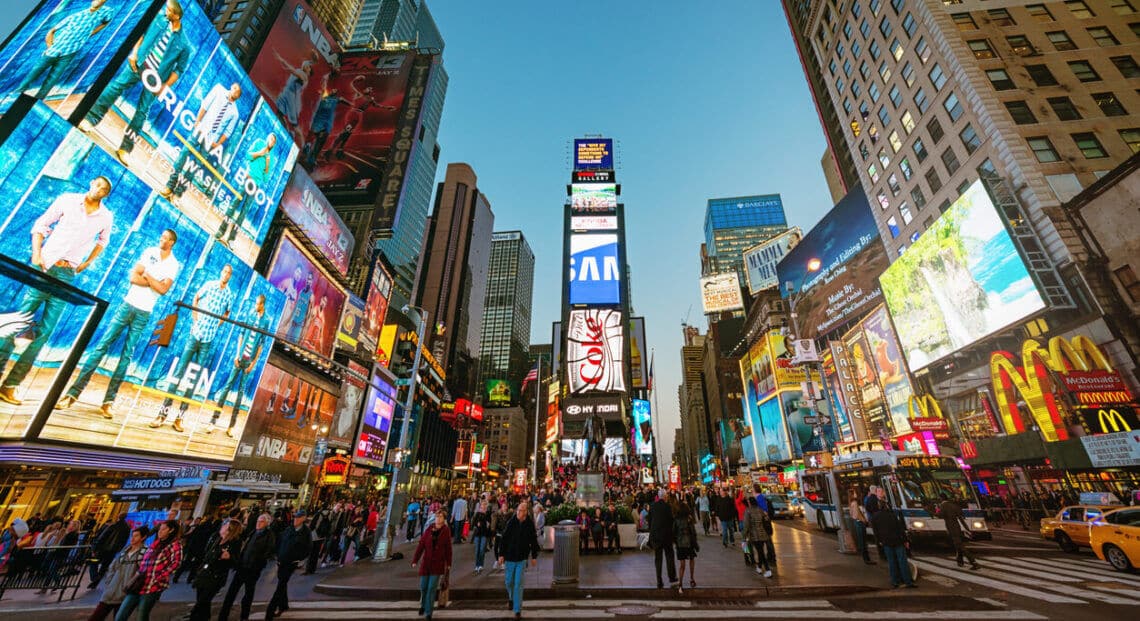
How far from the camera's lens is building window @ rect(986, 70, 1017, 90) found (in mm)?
31906

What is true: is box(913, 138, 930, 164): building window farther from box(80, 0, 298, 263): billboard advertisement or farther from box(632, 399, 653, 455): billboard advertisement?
box(632, 399, 653, 455): billboard advertisement

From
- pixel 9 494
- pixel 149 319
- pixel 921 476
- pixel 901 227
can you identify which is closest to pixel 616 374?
pixel 921 476

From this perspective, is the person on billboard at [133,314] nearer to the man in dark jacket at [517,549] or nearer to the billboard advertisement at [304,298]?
the billboard advertisement at [304,298]

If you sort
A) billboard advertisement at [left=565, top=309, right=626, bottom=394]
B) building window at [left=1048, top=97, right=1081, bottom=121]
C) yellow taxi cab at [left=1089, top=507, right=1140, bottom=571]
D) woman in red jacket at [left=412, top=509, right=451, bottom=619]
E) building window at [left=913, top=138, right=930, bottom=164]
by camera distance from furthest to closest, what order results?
1. billboard advertisement at [left=565, top=309, right=626, bottom=394]
2. building window at [left=913, top=138, right=930, bottom=164]
3. building window at [left=1048, top=97, right=1081, bottom=121]
4. yellow taxi cab at [left=1089, top=507, right=1140, bottom=571]
5. woman in red jacket at [left=412, top=509, right=451, bottom=619]

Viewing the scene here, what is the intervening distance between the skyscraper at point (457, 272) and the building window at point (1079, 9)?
4007 inches

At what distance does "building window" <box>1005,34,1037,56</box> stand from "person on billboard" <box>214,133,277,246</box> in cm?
5688

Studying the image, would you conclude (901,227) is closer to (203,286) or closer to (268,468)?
(203,286)

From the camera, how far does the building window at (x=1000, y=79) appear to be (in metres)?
31.9

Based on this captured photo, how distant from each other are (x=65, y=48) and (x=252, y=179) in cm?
1120

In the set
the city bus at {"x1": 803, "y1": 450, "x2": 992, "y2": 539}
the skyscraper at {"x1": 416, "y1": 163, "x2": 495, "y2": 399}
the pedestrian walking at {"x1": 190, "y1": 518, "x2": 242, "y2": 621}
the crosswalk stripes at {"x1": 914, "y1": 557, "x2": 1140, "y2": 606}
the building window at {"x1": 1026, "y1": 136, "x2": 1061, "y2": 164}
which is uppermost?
the skyscraper at {"x1": 416, "y1": 163, "x2": 495, "y2": 399}

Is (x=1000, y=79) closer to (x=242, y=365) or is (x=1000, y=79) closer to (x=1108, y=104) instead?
(x=1108, y=104)

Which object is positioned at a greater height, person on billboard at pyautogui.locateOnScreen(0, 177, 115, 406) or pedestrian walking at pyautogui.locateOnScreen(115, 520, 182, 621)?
person on billboard at pyautogui.locateOnScreen(0, 177, 115, 406)

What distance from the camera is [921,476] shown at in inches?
617

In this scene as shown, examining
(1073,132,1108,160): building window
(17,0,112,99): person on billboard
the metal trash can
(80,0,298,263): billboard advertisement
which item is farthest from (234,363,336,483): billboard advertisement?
(1073,132,1108,160): building window
